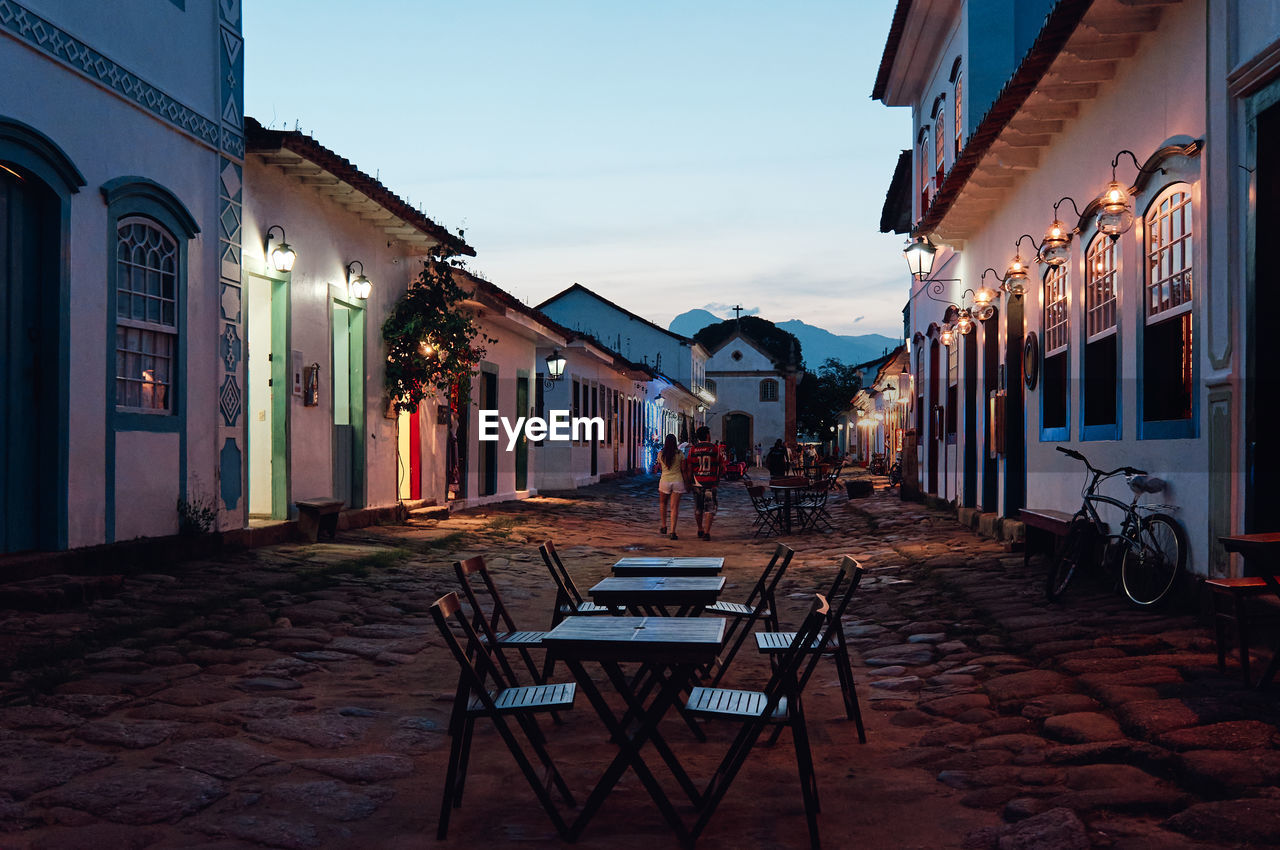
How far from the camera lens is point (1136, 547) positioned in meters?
6.83

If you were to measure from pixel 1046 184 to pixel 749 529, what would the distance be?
7.46 metres

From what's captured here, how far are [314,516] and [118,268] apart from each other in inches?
133

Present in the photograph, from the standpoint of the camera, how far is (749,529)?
16125 millimetres

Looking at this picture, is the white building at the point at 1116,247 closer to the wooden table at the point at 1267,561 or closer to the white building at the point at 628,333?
the wooden table at the point at 1267,561

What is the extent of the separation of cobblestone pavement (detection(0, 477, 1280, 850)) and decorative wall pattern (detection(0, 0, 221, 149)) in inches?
146

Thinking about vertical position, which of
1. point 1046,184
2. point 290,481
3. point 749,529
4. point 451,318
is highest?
point 1046,184

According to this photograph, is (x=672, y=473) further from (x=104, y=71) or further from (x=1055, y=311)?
(x=104, y=71)

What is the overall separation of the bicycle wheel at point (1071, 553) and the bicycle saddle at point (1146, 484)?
0.41 meters

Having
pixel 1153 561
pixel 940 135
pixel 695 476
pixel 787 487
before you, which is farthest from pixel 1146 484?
pixel 940 135

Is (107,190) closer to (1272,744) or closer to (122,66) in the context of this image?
(122,66)

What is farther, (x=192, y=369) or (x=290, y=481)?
(x=290, y=481)

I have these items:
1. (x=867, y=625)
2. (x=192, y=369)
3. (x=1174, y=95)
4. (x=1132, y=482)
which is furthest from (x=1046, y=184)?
(x=192, y=369)

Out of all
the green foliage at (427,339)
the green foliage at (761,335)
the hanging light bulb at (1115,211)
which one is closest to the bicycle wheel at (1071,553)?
the hanging light bulb at (1115,211)

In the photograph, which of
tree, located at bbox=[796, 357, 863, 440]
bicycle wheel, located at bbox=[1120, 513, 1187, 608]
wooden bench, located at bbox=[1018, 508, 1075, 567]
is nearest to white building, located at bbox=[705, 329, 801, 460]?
tree, located at bbox=[796, 357, 863, 440]
